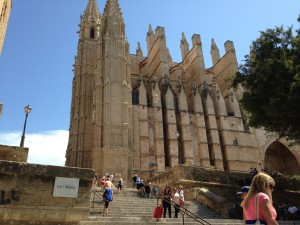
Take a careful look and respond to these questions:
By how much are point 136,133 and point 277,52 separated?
14839mm

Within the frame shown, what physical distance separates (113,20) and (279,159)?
23.6 m

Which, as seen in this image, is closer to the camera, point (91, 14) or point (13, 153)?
point (13, 153)

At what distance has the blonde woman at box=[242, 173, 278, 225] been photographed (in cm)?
262

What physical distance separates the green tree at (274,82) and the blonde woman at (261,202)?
12012mm

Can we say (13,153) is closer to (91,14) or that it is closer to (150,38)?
(91,14)

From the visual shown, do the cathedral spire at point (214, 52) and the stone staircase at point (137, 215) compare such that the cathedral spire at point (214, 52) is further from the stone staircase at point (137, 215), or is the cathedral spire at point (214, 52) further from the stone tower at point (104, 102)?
the stone staircase at point (137, 215)

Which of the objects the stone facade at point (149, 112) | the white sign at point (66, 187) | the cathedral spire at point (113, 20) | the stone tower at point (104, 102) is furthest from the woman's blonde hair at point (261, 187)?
the cathedral spire at point (113, 20)

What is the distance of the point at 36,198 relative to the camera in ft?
19.2

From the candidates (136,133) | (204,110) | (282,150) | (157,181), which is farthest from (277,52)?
(282,150)

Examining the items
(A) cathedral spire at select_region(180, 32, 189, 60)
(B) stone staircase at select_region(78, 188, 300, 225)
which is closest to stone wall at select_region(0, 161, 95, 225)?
(B) stone staircase at select_region(78, 188, 300, 225)

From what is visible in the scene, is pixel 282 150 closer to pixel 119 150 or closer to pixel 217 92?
pixel 217 92

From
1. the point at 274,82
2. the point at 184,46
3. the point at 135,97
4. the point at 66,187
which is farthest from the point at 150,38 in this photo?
the point at 66,187

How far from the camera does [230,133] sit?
31.7 meters

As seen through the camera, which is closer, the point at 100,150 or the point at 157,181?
the point at 157,181
